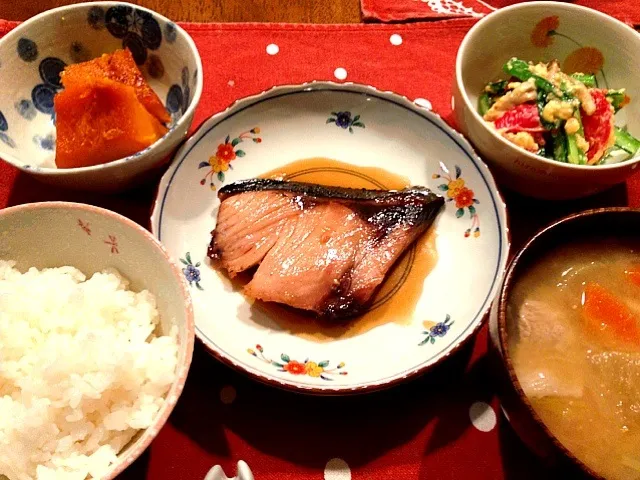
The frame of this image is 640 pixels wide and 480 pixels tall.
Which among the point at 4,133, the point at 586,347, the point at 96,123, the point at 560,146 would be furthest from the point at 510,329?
the point at 4,133

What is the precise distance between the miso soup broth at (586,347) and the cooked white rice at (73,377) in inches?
39.5

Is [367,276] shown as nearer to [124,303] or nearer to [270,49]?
[124,303]

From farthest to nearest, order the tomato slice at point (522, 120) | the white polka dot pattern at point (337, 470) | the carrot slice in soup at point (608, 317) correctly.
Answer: the tomato slice at point (522, 120)
the white polka dot pattern at point (337, 470)
the carrot slice in soup at point (608, 317)

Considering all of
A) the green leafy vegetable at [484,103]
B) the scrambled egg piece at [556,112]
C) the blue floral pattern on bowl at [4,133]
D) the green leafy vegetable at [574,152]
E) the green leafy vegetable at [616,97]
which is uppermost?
the blue floral pattern on bowl at [4,133]

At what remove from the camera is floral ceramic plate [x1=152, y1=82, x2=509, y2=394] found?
197 centimetres

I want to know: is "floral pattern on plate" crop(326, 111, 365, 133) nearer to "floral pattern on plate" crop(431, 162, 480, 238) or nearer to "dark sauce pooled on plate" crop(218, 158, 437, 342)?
"dark sauce pooled on plate" crop(218, 158, 437, 342)

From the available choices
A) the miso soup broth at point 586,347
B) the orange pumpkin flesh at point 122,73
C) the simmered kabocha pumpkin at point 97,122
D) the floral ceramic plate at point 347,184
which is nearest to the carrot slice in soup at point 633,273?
the miso soup broth at point 586,347

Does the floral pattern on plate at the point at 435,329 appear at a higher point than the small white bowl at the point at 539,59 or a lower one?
lower

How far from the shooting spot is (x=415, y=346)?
79.6 inches

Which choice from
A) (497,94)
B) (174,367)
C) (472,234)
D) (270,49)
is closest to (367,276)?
(472,234)

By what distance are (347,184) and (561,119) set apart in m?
0.88

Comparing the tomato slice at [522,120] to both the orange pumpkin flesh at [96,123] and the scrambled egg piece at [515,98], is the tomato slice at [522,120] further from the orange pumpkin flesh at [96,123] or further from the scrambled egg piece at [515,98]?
the orange pumpkin flesh at [96,123]

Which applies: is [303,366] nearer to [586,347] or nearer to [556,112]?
[586,347]

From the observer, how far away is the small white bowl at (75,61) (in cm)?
231
